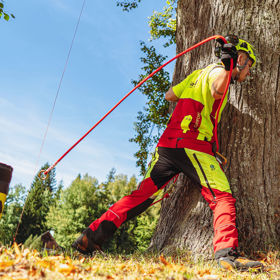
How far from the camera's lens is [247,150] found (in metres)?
3.86

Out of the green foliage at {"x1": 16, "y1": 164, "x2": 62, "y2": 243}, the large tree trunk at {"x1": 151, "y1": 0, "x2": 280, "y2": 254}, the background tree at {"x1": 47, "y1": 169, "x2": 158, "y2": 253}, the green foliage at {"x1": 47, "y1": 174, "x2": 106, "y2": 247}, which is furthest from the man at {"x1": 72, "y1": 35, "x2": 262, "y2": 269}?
the green foliage at {"x1": 16, "y1": 164, "x2": 62, "y2": 243}

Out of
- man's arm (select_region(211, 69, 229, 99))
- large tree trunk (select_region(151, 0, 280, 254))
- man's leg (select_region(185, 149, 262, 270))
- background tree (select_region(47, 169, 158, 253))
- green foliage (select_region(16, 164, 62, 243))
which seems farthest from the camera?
green foliage (select_region(16, 164, 62, 243))

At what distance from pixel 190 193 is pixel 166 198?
422 millimetres

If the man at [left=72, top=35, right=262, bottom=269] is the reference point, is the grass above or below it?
below

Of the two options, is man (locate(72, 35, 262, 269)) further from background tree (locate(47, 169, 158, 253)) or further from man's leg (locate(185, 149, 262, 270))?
background tree (locate(47, 169, 158, 253))

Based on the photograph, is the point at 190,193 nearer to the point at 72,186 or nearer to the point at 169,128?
the point at 169,128

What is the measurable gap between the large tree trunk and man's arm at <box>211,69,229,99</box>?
2.56 ft

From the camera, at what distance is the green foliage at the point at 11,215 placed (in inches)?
1393

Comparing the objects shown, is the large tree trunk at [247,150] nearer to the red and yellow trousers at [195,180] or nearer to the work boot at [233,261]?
the red and yellow trousers at [195,180]

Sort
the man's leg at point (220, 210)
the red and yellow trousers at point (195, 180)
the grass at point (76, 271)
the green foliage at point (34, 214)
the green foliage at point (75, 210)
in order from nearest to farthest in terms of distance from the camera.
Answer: the grass at point (76, 271) → the man's leg at point (220, 210) → the red and yellow trousers at point (195, 180) → the green foliage at point (75, 210) → the green foliage at point (34, 214)

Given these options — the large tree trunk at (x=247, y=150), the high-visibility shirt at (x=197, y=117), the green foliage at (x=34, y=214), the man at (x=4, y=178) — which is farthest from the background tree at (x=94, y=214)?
the man at (x=4, y=178)

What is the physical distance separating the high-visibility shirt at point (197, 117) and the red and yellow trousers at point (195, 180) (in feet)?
0.36

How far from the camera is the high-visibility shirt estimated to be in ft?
11.0

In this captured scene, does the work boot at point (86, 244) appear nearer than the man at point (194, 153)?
No
